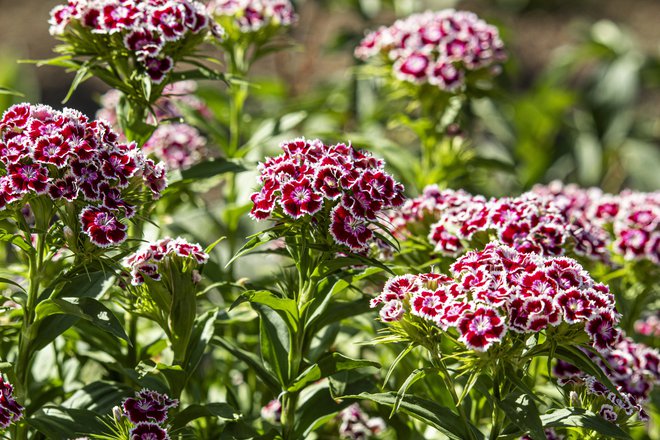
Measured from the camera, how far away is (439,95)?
12.3 ft

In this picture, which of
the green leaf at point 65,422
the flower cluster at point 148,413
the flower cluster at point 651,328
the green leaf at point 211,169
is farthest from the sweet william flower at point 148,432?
the flower cluster at point 651,328

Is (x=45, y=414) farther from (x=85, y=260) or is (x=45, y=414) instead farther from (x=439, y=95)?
(x=439, y=95)

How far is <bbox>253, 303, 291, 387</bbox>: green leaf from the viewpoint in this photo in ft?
8.74

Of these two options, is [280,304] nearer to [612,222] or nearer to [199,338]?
[199,338]

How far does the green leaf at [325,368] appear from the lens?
8.38 ft

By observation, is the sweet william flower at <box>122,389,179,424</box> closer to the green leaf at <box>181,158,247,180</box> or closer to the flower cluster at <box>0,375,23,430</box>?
the flower cluster at <box>0,375,23,430</box>

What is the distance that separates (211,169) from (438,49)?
117 centimetres

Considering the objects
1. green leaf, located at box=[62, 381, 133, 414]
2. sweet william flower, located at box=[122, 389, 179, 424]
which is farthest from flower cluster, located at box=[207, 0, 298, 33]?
sweet william flower, located at box=[122, 389, 179, 424]

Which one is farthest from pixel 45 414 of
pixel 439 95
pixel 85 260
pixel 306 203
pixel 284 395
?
pixel 439 95

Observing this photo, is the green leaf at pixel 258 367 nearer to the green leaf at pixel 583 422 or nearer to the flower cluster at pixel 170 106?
the green leaf at pixel 583 422

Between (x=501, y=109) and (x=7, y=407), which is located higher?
(x=7, y=407)

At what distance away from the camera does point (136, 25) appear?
2746 millimetres

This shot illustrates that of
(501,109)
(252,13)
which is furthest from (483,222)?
(501,109)

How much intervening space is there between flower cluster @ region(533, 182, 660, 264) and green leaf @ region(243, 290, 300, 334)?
38.6 inches
